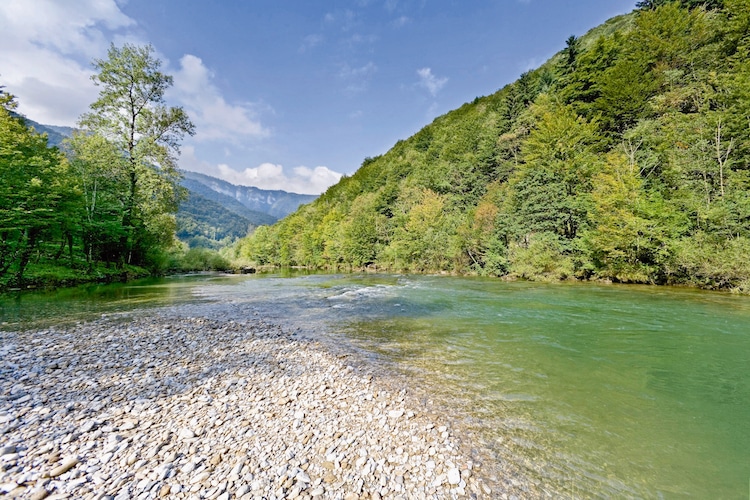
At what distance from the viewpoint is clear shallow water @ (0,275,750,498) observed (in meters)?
4.13

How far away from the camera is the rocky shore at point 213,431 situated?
349cm

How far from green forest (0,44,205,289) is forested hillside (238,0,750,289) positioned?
34.6 m

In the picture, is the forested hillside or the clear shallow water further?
the forested hillside

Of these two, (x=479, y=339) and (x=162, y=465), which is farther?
(x=479, y=339)

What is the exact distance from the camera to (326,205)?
4311 inches

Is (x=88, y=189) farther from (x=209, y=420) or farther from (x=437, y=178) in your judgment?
(x=437, y=178)

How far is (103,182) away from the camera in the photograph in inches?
1114

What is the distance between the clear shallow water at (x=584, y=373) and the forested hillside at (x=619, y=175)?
6.62 metres

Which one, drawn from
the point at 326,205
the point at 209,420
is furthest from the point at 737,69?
the point at 326,205

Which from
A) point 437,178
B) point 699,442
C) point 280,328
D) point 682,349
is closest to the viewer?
point 699,442

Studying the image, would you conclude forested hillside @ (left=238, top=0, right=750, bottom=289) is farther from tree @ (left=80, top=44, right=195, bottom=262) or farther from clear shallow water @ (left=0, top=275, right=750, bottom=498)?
tree @ (left=80, top=44, right=195, bottom=262)

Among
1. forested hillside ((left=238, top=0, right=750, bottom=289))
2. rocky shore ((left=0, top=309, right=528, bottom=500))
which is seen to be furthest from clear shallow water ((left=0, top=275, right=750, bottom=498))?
forested hillside ((left=238, top=0, right=750, bottom=289))

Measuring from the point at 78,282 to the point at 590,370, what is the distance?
34.2 m

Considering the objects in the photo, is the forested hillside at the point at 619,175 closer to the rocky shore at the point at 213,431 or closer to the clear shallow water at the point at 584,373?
the clear shallow water at the point at 584,373
